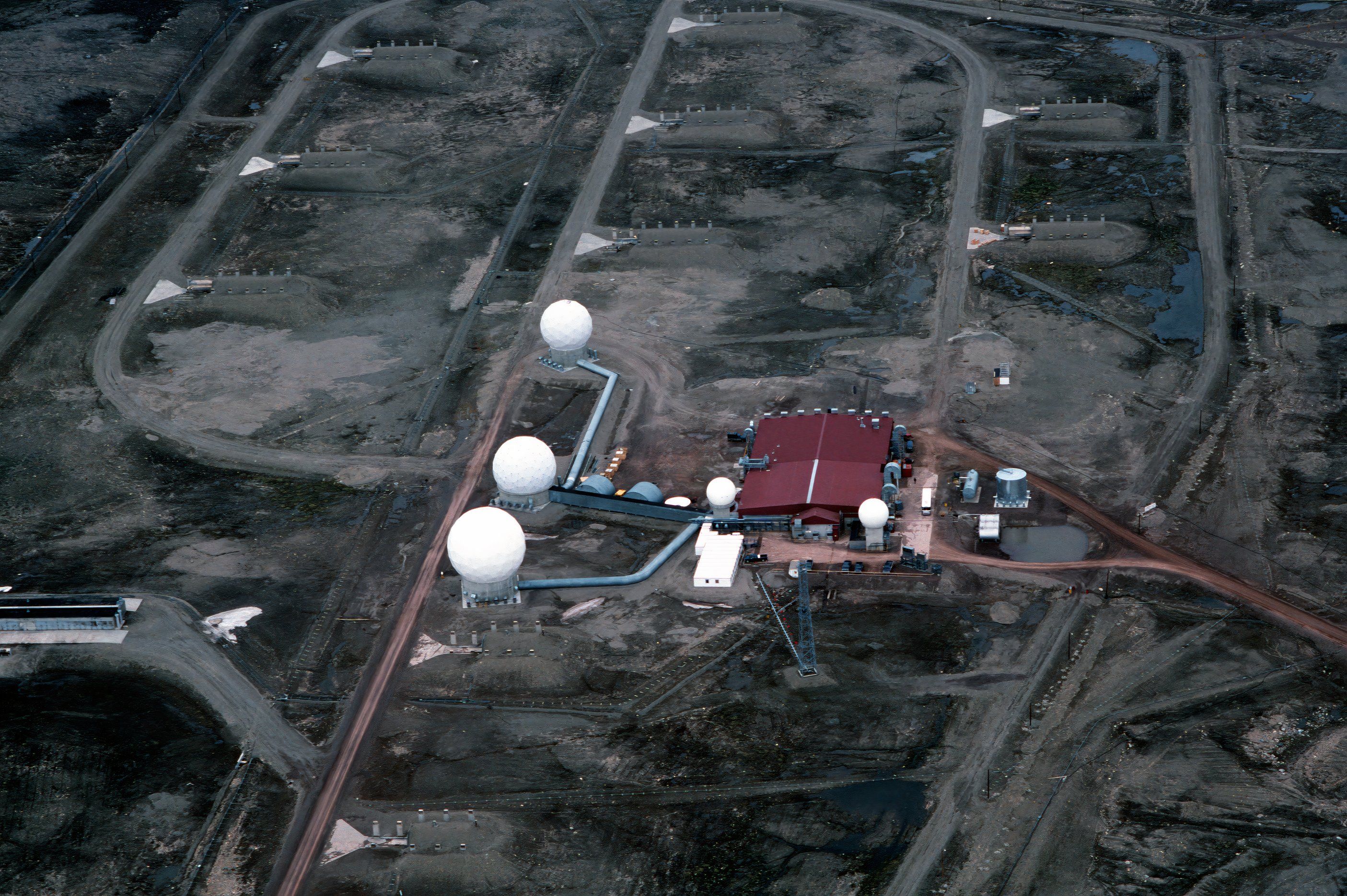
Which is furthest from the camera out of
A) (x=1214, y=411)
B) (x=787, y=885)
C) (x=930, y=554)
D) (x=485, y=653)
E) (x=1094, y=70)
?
(x=1094, y=70)

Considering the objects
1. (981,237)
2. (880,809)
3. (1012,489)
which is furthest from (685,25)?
(880,809)

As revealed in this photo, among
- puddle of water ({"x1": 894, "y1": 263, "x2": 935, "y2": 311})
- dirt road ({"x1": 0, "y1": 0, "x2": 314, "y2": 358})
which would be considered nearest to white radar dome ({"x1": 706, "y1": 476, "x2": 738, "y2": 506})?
puddle of water ({"x1": 894, "y1": 263, "x2": 935, "y2": 311})

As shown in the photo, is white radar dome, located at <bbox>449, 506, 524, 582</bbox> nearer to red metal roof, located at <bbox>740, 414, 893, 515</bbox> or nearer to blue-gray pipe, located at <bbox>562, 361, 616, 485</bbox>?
blue-gray pipe, located at <bbox>562, 361, 616, 485</bbox>

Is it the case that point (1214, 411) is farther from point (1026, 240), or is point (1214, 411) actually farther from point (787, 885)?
point (787, 885)

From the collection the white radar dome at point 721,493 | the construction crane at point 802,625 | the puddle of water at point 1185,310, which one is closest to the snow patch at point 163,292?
the white radar dome at point 721,493

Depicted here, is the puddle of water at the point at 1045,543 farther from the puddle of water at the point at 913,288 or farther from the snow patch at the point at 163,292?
the snow patch at the point at 163,292

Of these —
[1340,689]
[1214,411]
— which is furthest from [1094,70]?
[1340,689]

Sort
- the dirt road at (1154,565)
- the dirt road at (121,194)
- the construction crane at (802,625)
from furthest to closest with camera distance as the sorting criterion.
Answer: the dirt road at (121,194), the dirt road at (1154,565), the construction crane at (802,625)
